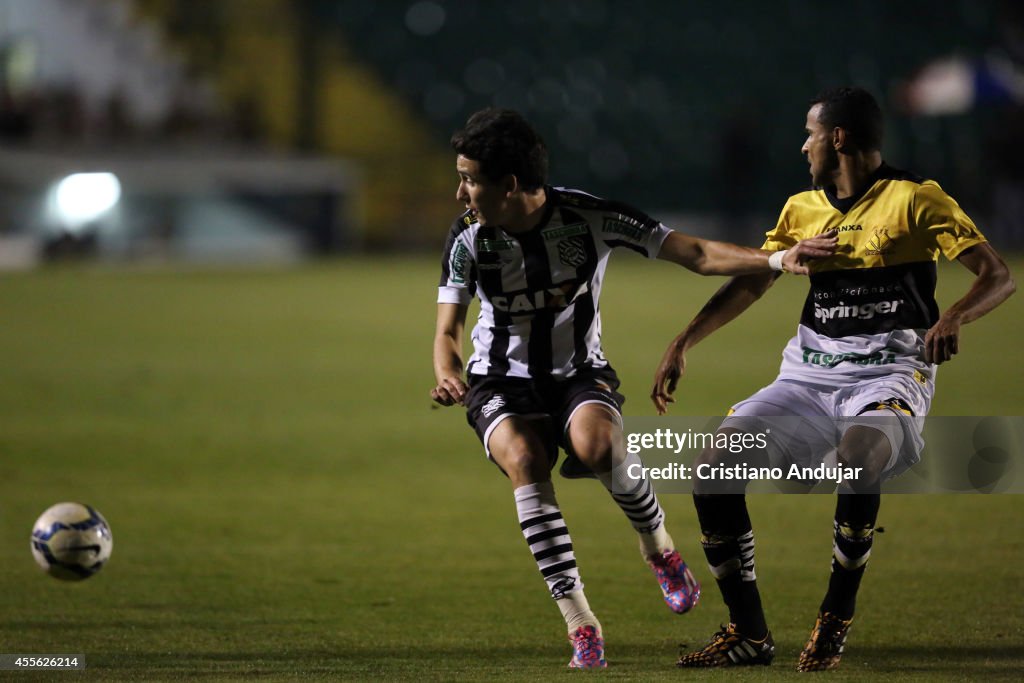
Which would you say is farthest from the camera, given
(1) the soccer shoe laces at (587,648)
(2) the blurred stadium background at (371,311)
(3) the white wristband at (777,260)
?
(2) the blurred stadium background at (371,311)

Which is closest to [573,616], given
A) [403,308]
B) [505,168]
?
[505,168]

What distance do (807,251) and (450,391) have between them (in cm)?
134

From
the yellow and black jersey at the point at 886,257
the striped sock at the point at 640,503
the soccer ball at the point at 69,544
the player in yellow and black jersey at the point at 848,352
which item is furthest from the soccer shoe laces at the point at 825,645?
the soccer ball at the point at 69,544

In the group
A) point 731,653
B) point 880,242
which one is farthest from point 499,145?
point 731,653

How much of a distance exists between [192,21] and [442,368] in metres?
49.9

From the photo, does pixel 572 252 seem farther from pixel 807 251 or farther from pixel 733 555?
pixel 733 555

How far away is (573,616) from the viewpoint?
16.4 ft

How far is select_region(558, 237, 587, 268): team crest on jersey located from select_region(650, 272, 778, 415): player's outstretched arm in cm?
47

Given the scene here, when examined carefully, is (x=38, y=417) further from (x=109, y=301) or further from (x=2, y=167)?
(x=2, y=167)

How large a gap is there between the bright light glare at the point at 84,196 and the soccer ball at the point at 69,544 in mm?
36884

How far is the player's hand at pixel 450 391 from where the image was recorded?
5.05 m

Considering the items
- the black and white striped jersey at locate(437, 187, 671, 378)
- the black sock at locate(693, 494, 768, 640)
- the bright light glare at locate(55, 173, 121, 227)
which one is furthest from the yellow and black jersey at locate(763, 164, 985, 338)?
the bright light glare at locate(55, 173, 121, 227)

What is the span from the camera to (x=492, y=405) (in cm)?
533

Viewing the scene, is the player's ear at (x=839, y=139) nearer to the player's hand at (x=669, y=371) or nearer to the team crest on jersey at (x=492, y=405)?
the player's hand at (x=669, y=371)
